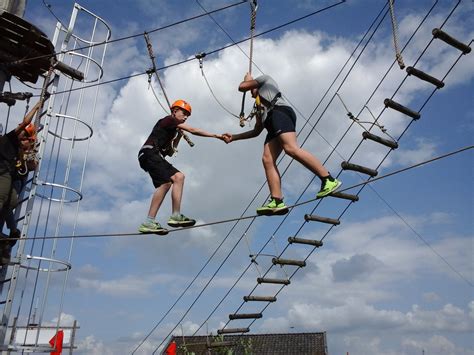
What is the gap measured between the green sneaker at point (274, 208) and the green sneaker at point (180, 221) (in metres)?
1.14

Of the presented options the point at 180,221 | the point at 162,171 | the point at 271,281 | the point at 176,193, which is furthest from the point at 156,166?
the point at 271,281

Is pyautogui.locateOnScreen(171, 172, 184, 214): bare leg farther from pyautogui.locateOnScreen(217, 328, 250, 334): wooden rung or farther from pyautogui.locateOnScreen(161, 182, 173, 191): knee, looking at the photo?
pyautogui.locateOnScreen(217, 328, 250, 334): wooden rung

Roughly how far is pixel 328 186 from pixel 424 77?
274 cm

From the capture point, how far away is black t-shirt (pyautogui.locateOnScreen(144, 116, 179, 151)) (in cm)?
700

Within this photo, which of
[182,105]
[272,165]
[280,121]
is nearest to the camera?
[280,121]

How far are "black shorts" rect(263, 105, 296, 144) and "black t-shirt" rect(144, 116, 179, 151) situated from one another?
1.43 metres

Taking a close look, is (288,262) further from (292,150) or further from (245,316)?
(292,150)

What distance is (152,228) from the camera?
6883 millimetres

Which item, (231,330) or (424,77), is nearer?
(424,77)

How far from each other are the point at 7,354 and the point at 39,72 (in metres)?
5.70

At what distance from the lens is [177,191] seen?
22.5 ft

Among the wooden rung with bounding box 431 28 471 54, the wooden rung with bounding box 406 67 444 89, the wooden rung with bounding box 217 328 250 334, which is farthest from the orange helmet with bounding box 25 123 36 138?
the wooden rung with bounding box 431 28 471 54

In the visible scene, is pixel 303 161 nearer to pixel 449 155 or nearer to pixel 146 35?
pixel 449 155

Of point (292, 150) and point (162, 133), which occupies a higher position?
point (162, 133)
